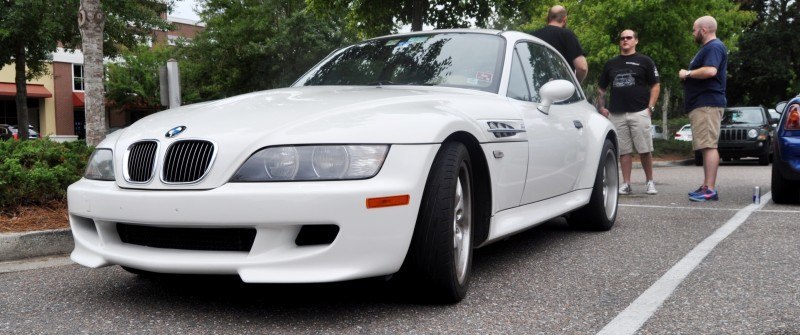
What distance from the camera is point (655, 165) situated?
17.1m

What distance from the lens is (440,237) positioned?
293cm

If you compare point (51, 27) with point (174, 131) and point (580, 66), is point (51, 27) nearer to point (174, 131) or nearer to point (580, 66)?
point (580, 66)

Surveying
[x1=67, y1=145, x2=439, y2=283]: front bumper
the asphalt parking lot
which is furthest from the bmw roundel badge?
the asphalt parking lot

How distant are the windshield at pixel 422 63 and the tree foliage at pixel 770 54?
35.3 meters

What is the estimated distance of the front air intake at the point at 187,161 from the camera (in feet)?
9.18

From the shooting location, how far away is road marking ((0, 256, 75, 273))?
4.35m

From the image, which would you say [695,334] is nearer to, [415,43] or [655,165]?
[415,43]

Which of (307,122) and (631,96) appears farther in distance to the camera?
(631,96)

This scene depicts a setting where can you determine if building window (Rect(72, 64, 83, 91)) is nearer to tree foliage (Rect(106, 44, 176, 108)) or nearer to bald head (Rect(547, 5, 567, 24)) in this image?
tree foliage (Rect(106, 44, 176, 108))

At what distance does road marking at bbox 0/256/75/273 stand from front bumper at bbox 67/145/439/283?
185cm

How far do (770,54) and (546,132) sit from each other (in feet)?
118

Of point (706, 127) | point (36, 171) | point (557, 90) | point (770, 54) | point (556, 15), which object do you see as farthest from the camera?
point (770, 54)

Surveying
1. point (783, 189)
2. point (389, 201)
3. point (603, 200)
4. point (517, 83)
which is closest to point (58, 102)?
point (783, 189)

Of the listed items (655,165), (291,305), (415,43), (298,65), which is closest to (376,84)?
(415,43)
